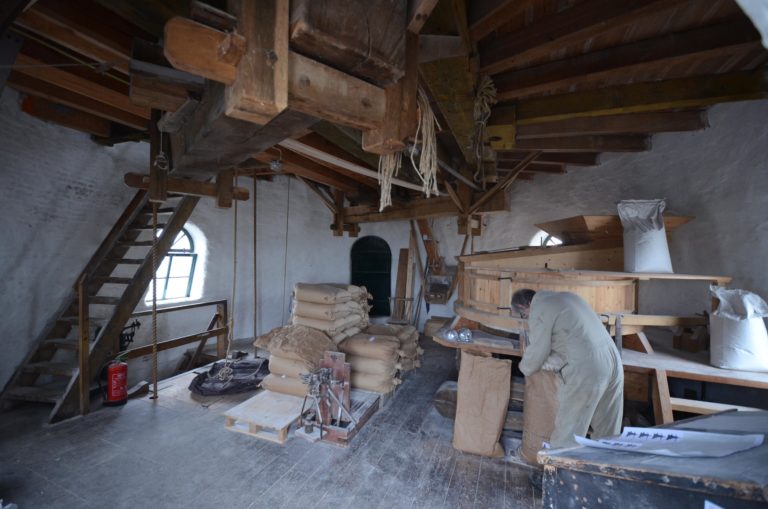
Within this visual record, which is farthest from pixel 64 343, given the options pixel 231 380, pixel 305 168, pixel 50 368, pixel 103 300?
pixel 305 168

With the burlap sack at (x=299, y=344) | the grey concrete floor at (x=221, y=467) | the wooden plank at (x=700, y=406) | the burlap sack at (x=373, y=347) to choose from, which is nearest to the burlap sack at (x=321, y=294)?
the burlap sack at (x=299, y=344)

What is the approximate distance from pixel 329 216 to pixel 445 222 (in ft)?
9.77

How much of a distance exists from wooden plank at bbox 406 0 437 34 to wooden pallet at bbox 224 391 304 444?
329 centimetres

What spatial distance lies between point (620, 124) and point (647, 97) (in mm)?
625

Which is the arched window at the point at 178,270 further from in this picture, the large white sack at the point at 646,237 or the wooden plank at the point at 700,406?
the wooden plank at the point at 700,406

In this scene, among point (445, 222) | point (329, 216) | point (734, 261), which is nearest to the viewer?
point (734, 261)

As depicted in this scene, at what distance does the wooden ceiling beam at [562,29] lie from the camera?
1.74 meters

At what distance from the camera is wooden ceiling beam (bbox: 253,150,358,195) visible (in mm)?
4048

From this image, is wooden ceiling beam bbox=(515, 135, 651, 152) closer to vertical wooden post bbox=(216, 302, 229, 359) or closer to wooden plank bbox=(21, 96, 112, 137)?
wooden plank bbox=(21, 96, 112, 137)

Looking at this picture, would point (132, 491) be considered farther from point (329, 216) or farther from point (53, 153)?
point (329, 216)

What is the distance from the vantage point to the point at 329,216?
8.17 meters

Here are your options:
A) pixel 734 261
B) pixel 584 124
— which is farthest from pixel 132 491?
pixel 734 261

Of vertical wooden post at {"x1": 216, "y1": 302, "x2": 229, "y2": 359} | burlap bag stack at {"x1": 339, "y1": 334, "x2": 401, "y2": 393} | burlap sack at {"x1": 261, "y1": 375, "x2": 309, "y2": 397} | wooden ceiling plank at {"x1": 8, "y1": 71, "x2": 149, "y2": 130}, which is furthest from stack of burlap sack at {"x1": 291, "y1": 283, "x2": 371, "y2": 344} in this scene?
wooden ceiling plank at {"x1": 8, "y1": 71, "x2": 149, "y2": 130}

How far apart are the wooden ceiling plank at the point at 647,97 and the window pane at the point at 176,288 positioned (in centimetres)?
565
